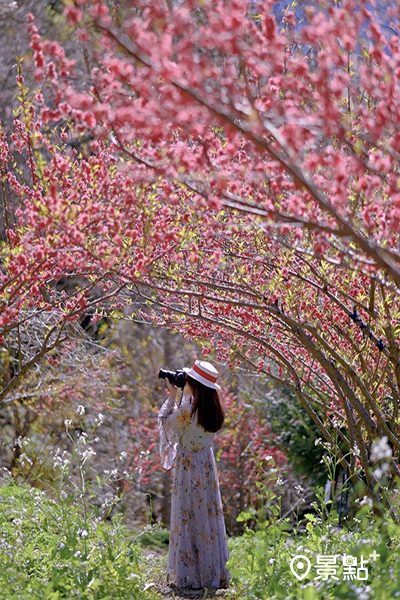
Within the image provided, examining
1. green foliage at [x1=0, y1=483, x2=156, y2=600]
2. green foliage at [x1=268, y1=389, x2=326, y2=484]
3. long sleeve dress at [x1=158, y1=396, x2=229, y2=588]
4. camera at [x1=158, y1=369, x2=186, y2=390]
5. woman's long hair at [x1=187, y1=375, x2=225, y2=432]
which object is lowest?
green foliage at [x1=0, y1=483, x2=156, y2=600]

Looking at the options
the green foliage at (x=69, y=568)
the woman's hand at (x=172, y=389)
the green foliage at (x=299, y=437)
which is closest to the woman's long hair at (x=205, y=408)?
the woman's hand at (x=172, y=389)

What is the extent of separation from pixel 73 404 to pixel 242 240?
5.77 metres

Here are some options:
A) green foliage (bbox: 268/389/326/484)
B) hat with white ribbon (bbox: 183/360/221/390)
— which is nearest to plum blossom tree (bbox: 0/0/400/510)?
hat with white ribbon (bbox: 183/360/221/390)

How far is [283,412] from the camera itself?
10320 mm

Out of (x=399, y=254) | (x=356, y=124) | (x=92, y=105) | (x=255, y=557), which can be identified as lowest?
(x=255, y=557)

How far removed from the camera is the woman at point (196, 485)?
5652mm

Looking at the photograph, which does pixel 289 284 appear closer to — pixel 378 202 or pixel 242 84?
pixel 378 202

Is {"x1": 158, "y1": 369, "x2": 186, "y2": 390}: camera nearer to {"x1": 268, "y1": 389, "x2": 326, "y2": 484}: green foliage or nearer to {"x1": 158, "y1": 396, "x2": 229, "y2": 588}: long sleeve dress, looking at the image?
{"x1": 158, "y1": 396, "x2": 229, "y2": 588}: long sleeve dress

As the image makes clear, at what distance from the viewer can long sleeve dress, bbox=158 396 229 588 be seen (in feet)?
18.6

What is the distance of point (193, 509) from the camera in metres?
5.75

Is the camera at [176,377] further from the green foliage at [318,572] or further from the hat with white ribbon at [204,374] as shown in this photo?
the green foliage at [318,572]

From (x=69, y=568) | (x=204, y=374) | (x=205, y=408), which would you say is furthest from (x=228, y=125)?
(x=205, y=408)

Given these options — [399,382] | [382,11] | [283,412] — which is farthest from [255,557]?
[283,412]

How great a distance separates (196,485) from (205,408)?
584 millimetres
